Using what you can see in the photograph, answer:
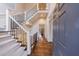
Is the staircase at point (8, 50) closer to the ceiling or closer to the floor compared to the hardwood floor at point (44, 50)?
closer to the ceiling

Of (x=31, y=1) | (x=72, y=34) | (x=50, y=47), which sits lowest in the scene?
(x=50, y=47)

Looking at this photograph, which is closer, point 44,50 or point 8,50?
point 8,50

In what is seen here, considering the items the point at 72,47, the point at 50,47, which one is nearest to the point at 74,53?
the point at 72,47

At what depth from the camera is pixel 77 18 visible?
1112 mm

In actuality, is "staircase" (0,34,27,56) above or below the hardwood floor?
above

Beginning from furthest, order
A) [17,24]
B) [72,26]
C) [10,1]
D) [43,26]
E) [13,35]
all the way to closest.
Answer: [17,24]
[13,35]
[43,26]
[10,1]
[72,26]

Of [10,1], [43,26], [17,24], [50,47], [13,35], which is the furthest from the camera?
[17,24]

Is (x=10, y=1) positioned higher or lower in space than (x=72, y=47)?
higher

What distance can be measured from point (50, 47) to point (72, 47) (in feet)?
4.40

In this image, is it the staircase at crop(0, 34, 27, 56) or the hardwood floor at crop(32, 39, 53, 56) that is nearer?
the staircase at crop(0, 34, 27, 56)

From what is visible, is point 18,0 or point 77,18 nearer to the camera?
point 77,18

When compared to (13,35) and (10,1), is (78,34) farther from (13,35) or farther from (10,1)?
(13,35)

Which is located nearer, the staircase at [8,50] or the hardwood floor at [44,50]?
the staircase at [8,50]

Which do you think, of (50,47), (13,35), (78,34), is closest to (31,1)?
(78,34)
